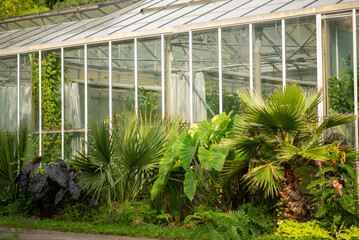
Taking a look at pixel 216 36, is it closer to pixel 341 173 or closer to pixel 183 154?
pixel 183 154

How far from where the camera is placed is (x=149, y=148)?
361 inches

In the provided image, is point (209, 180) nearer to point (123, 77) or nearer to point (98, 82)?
point (123, 77)

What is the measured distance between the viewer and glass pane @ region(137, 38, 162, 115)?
11.2 metres

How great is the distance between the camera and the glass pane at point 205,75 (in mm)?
10508

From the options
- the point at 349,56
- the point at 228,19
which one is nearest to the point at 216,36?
the point at 228,19

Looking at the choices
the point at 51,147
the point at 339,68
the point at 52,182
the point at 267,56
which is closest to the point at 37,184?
the point at 52,182

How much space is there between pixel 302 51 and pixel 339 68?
2.44 feet

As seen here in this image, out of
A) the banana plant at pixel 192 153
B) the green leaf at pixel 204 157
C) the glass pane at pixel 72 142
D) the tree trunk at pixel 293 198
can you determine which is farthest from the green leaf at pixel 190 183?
the glass pane at pixel 72 142

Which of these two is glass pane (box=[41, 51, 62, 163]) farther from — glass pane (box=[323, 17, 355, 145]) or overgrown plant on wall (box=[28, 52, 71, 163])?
glass pane (box=[323, 17, 355, 145])

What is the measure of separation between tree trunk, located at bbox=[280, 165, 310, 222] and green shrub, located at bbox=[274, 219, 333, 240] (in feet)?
0.41

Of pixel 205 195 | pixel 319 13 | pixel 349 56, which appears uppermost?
pixel 319 13

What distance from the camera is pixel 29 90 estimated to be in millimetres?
13008

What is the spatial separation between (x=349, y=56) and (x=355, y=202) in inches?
116

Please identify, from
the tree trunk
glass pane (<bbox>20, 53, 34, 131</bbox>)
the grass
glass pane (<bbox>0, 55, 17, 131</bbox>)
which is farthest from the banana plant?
glass pane (<bbox>0, 55, 17, 131</bbox>)
